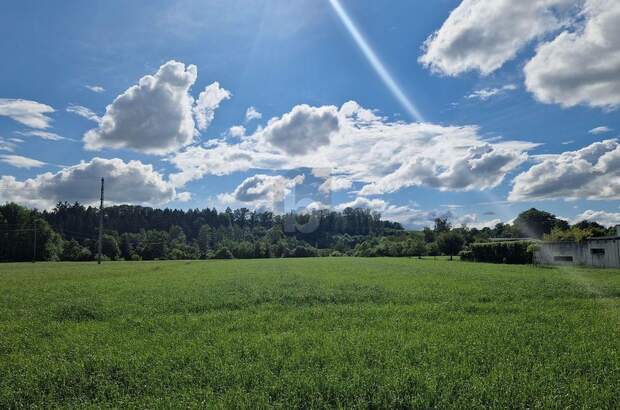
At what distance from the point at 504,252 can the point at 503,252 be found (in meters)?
0.20

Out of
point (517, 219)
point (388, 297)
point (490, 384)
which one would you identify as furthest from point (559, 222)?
point (490, 384)

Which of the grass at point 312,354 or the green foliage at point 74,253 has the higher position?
the grass at point 312,354

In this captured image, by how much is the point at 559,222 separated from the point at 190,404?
161 m

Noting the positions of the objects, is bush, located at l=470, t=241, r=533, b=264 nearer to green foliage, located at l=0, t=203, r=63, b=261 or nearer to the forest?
the forest

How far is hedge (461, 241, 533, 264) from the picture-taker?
58844 mm

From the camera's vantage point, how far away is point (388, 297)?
64.5 feet

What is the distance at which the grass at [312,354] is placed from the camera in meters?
7.37

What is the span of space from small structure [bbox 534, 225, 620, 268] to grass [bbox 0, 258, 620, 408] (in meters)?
31.6

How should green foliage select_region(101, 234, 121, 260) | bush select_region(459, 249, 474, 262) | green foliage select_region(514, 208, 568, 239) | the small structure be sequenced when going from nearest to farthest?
the small structure < bush select_region(459, 249, 474, 262) < green foliage select_region(101, 234, 121, 260) < green foliage select_region(514, 208, 568, 239)

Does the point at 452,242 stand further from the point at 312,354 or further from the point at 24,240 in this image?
the point at 24,240

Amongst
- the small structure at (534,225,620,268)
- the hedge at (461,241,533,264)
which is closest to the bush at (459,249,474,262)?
the hedge at (461,241,533,264)

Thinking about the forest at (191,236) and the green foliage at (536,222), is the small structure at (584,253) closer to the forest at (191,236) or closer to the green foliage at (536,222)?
the forest at (191,236)

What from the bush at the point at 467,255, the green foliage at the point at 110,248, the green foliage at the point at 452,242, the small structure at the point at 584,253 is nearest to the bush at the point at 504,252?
the bush at the point at 467,255

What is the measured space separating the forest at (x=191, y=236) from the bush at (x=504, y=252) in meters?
5.89
